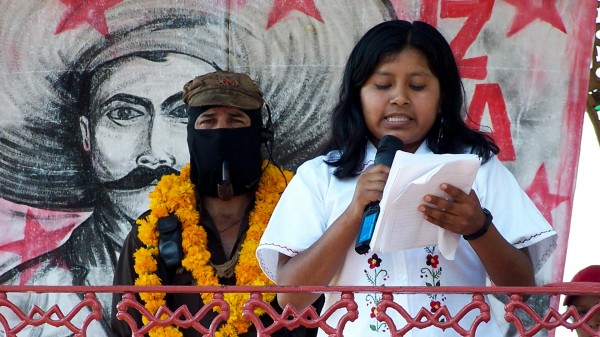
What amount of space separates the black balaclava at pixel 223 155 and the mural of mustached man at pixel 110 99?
343 mm

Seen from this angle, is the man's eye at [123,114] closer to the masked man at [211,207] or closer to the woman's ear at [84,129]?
the woman's ear at [84,129]

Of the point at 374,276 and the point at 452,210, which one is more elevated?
the point at 452,210

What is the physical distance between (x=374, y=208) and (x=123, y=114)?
245 cm

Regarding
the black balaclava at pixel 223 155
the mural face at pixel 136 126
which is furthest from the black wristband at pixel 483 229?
the mural face at pixel 136 126

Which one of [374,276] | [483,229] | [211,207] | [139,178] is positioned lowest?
[374,276]

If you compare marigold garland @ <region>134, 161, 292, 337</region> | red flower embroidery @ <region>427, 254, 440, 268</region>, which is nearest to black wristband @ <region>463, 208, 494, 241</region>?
red flower embroidery @ <region>427, 254, 440, 268</region>

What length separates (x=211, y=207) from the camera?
4668mm

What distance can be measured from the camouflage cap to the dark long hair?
4.64 feet

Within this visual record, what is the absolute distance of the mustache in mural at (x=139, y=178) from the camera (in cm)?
498

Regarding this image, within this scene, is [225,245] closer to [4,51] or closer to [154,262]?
[154,262]

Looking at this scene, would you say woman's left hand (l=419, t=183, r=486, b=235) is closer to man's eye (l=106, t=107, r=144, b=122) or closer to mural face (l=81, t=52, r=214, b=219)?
mural face (l=81, t=52, r=214, b=219)

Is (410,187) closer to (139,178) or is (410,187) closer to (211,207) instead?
(211,207)

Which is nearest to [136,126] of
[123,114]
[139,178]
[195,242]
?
[123,114]

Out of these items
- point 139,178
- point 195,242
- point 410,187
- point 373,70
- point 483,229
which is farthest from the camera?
point 139,178
